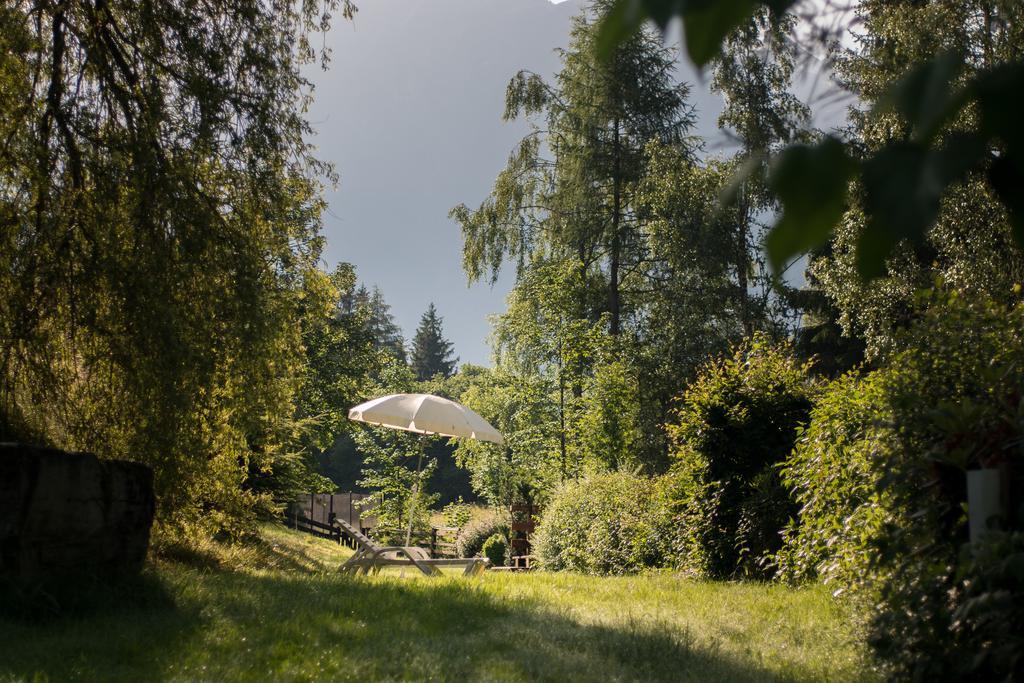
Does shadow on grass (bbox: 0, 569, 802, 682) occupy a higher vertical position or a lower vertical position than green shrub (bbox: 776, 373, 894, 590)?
lower

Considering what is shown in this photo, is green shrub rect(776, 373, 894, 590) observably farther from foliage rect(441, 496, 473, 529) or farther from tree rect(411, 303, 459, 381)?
tree rect(411, 303, 459, 381)

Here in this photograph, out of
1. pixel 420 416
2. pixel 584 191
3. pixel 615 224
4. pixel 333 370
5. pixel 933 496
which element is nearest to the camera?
pixel 933 496

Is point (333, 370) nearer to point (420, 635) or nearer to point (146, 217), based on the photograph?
point (146, 217)

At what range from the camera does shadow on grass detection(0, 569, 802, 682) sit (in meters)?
4.51

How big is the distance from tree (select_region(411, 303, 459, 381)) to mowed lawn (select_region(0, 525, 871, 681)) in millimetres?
70004

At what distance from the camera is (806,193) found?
2.43 ft

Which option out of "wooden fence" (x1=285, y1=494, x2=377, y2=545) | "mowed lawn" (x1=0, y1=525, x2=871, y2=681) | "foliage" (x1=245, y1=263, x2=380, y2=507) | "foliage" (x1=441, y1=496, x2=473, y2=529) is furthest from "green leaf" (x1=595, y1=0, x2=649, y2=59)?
"wooden fence" (x1=285, y1=494, x2=377, y2=545)

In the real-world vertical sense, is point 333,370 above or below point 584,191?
A: below

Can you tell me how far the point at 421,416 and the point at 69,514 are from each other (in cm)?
679

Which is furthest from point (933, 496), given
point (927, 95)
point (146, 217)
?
point (146, 217)

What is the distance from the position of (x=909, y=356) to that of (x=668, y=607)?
2.76 m

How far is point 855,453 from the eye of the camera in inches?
227

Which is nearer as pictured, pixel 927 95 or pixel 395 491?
pixel 927 95

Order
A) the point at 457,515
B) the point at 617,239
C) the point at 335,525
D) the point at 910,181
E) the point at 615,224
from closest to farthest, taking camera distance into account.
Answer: the point at 910,181
the point at 615,224
the point at 617,239
the point at 457,515
the point at 335,525
